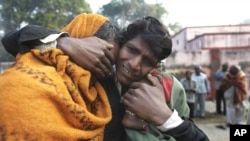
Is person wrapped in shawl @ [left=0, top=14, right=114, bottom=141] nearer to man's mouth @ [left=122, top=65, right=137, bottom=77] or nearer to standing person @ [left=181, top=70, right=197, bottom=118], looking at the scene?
man's mouth @ [left=122, top=65, right=137, bottom=77]

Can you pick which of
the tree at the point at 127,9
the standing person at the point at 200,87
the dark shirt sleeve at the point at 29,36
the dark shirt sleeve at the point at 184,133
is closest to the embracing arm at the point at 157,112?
the dark shirt sleeve at the point at 184,133

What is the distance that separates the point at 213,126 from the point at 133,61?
7.50m

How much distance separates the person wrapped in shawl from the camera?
0.97 m

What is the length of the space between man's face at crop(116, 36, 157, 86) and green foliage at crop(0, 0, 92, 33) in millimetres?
19642

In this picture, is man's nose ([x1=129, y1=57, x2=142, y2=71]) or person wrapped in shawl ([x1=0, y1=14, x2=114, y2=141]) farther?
man's nose ([x1=129, y1=57, x2=142, y2=71])

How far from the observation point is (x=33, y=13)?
70.6ft

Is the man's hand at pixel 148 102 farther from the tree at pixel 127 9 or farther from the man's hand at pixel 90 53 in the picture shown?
the tree at pixel 127 9

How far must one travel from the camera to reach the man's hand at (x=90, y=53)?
3.98ft

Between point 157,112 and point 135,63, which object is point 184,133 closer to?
point 157,112

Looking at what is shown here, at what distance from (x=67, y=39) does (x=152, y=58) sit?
0.44 metres

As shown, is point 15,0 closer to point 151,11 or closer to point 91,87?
point 151,11

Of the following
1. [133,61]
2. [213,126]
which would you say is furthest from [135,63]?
[213,126]

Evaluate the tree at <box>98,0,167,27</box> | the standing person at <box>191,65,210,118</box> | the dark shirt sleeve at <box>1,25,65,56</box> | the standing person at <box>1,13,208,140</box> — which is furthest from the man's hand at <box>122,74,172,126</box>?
the tree at <box>98,0,167,27</box>

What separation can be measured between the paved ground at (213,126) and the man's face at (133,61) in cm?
608
